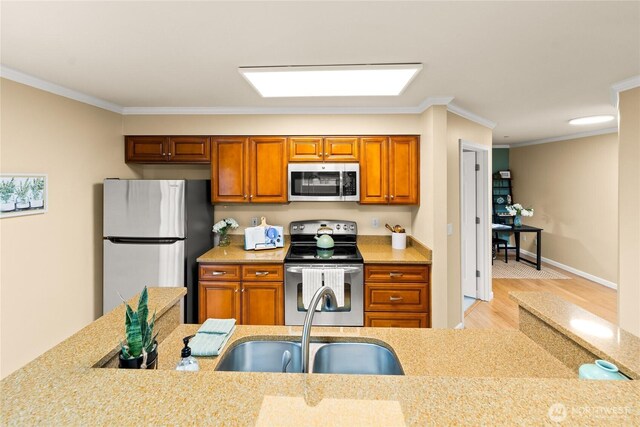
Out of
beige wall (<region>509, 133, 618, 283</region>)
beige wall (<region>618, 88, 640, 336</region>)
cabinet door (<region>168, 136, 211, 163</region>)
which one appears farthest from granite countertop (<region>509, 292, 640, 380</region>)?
beige wall (<region>509, 133, 618, 283</region>)

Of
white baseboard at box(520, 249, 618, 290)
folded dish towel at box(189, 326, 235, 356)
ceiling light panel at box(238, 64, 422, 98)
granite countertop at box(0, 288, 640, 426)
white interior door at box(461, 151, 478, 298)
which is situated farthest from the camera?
white baseboard at box(520, 249, 618, 290)

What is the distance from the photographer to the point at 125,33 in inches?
69.4

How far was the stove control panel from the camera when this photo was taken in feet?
11.9

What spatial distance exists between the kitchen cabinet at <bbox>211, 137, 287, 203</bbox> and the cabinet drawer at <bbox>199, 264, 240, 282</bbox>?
2.49ft

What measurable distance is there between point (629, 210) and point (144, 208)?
408 centimetres

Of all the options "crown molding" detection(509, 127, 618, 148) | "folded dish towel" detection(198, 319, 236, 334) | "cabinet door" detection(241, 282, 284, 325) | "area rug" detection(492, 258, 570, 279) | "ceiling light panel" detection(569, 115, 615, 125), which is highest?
"crown molding" detection(509, 127, 618, 148)

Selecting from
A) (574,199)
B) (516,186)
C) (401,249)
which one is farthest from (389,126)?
(516,186)

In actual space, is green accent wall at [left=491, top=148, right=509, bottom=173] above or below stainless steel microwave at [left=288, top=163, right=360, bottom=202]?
above

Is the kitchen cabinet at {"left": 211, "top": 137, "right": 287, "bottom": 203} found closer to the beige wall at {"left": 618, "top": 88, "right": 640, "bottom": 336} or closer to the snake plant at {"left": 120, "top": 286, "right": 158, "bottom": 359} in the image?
the snake plant at {"left": 120, "top": 286, "right": 158, "bottom": 359}

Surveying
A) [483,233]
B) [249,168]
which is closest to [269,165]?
[249,168]

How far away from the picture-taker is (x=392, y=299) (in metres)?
2.95

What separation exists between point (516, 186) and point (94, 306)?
7567 millimetres

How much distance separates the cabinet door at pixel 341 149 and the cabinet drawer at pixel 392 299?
1.33 metres

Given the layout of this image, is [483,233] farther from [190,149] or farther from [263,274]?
[190,149]
